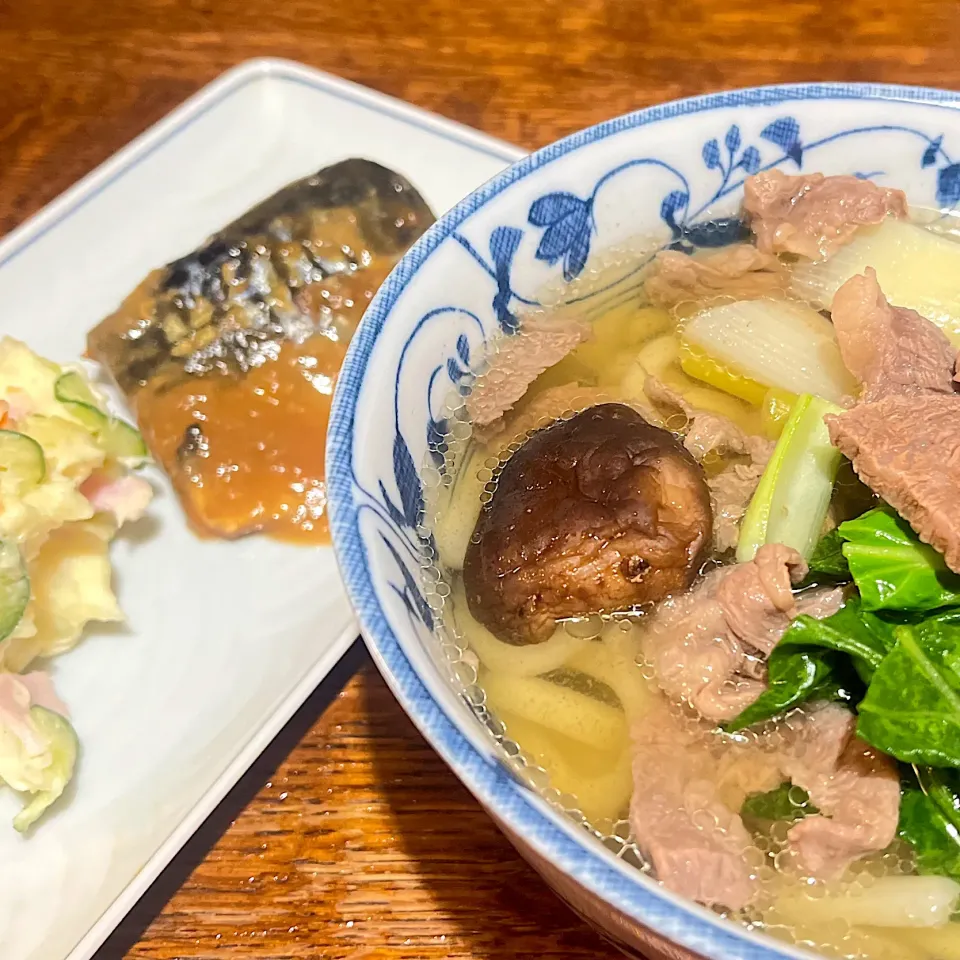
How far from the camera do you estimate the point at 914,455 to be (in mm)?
1022

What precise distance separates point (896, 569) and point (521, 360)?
0.56m

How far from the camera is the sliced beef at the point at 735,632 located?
1050mm

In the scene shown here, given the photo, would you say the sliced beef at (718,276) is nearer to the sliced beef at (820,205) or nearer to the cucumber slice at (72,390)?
the sliced beef at (820,205)

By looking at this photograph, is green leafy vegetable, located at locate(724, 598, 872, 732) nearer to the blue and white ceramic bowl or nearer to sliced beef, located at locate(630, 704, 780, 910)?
sliced beef, located at locate(630, 704, 780, 910)

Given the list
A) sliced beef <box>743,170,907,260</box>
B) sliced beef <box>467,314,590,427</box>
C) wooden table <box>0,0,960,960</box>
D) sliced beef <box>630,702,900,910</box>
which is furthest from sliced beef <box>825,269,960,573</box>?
wooden table <box>0,0,960,960</box>

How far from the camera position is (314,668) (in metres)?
1.45

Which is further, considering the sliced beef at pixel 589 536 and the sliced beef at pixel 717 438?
the sliced beef at pixel 717 438

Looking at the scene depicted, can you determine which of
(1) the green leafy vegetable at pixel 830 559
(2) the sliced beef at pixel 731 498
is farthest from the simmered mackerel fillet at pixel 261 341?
(1) the green leafy vegetable at pixel 830 559

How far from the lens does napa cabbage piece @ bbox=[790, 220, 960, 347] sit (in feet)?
4.44

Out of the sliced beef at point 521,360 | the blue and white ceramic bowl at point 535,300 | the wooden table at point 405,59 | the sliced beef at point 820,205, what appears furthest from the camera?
the wooden table at point 405,59

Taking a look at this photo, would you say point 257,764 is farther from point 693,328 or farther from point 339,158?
point 339,158

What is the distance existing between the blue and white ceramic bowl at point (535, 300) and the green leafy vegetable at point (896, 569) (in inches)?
15.0

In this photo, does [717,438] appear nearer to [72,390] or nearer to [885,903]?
[885,903]

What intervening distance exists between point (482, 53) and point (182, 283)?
0.92m
